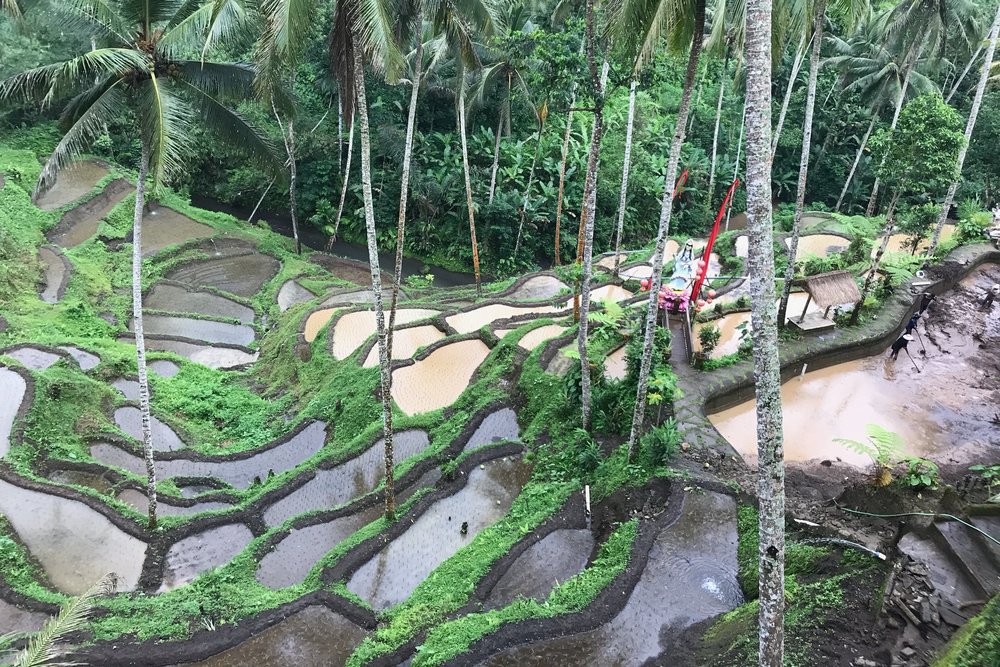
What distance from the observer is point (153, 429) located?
16.6 metres

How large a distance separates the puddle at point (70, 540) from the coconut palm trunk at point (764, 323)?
1092 cm

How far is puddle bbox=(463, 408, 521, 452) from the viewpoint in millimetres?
14742

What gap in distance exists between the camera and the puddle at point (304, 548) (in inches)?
460

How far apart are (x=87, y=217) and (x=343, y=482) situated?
21.3 metres

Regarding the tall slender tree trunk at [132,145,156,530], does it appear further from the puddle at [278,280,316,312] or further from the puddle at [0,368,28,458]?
the puddle at [278,280,316,312]

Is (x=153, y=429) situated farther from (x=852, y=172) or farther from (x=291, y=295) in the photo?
(x=852, y=172)

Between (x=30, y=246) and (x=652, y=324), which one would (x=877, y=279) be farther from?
(x=30, y=246)

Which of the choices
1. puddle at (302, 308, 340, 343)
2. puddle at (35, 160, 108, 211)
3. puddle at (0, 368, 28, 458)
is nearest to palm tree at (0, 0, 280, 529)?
puddle at (0, 368, 28, 458)

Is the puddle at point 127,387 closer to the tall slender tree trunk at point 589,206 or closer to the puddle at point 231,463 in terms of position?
the puddle at point 231,463

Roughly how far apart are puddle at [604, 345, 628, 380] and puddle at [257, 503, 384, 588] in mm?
6157

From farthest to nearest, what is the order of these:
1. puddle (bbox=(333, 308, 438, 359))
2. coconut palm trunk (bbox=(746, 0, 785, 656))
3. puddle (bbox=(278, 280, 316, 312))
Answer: puddle (bbox=(278, 280, 316, 312)) → puddle (bbox=(333, 308, 438, 359)) → coconut palm trunk (bbox=(746, 0, 785, 656))

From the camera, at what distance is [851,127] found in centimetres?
3369

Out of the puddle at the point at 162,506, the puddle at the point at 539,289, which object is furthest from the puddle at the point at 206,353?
the puddle at the point at 539,289

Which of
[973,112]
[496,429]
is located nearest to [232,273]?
[496,429]
